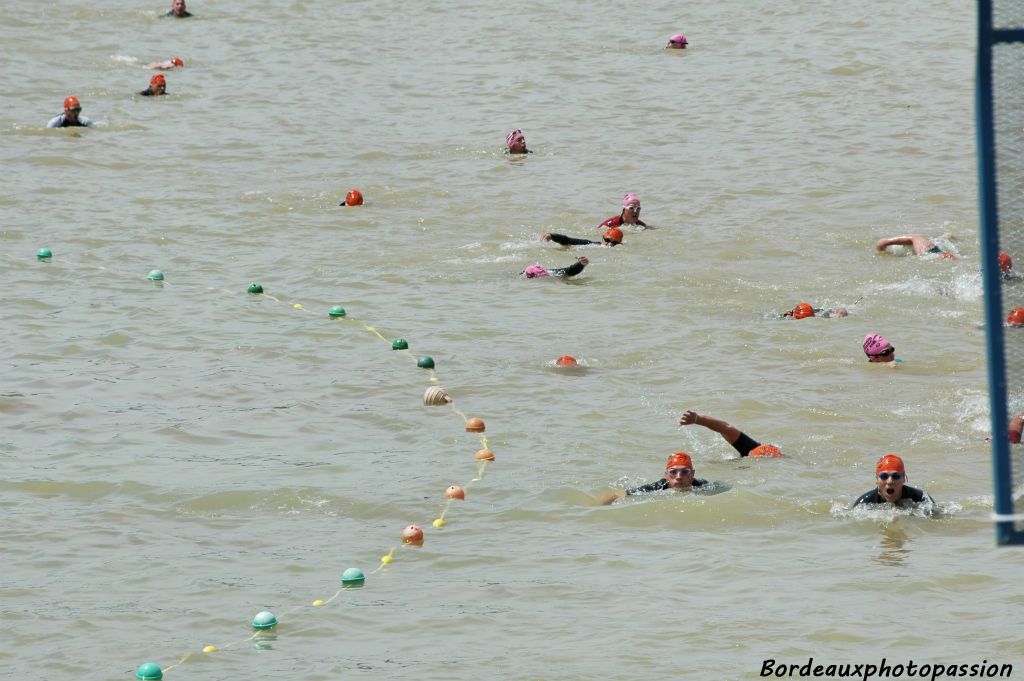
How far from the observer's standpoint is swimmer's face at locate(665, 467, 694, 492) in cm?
1407

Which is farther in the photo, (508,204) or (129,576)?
(508,204)

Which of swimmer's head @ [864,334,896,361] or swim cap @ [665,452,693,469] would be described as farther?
swimmer's head @ [864,334,896,361]

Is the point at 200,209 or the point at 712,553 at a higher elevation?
the point at 200,209

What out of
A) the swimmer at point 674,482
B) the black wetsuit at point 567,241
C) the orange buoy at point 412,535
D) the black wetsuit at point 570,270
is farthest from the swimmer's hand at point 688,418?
the black wetsuit at point 567,241

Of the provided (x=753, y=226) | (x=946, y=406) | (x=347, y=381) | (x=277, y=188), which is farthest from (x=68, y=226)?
(x=946, y=406)

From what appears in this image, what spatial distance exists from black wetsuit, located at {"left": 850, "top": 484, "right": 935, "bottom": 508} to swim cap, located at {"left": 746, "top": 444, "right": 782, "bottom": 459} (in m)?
1.63

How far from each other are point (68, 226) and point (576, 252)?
8322mm

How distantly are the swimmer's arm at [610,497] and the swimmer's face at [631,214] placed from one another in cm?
1049

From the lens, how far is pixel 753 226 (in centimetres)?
2511

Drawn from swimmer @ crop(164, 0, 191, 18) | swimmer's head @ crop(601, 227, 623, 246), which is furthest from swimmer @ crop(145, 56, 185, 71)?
swimmer's head @ crop(601, 227, 623, 246)

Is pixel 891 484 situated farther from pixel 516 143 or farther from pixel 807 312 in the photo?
pixel 516 143

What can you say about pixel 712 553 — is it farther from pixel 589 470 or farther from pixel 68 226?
pixel 68 226

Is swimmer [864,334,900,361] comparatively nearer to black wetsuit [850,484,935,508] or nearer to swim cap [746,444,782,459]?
swim cap [746,444,782,459]

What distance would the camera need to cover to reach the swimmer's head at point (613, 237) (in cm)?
2380
